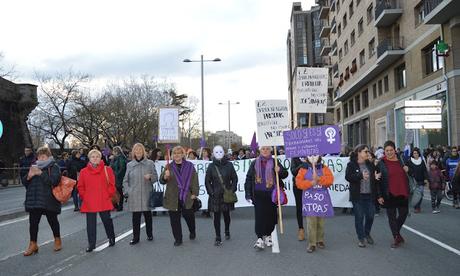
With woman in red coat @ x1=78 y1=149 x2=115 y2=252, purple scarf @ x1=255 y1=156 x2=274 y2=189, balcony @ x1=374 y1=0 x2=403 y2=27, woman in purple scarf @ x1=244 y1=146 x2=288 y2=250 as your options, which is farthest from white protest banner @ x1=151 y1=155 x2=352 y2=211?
balcony @ x1=374 y1=0 x2=403 y2=27

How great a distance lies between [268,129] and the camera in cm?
892

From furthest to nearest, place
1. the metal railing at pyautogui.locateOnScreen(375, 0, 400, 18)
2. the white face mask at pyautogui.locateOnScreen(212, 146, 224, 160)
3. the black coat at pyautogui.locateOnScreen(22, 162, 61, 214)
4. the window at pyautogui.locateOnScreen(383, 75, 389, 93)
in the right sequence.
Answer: the window at pyautogui.locateOnScreen(383, 75, 389, 93)
the metal railing at pyautogui.locateOnScreen(375, 0, 400, 18)
the white face mask at pyautogui.locateOnScreen(212, 146, 224, 160)
the black coat at pyautogui.locateOnScreen(22, 162, 61, 214)

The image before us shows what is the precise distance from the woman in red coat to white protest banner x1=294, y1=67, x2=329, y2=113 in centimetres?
390

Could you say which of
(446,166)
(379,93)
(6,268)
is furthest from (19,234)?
(379,93)

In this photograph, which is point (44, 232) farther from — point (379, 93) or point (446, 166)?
point (379, 93)

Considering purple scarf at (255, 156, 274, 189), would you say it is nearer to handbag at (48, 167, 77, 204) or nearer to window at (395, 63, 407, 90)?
handbag at (48, 167, 77, 204)

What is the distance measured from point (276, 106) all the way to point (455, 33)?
18347mm

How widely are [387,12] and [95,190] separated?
93.9ft

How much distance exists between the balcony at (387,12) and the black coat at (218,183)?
26833 millimetres

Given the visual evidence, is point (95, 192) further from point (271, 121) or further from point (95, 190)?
point (271, 121)

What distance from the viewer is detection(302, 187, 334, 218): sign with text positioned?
25.5 feet

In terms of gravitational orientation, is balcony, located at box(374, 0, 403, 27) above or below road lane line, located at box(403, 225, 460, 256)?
above

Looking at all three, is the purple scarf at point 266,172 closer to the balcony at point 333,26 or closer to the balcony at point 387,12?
the balcony at point 387,12

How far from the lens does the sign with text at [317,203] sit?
7770mm
